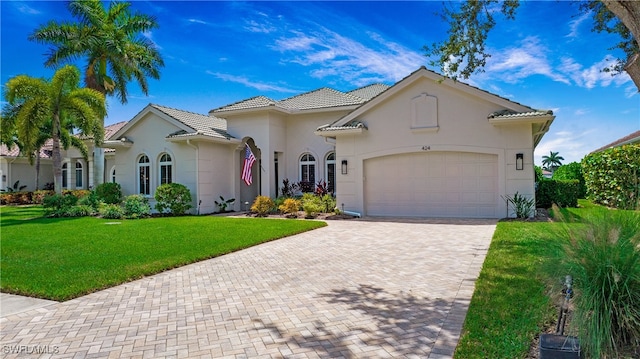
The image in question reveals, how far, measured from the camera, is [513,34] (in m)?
12.4

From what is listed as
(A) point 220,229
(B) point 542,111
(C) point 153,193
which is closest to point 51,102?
(C) point 153,193

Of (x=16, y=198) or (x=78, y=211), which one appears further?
(x=16, y=198)

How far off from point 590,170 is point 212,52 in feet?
63.1

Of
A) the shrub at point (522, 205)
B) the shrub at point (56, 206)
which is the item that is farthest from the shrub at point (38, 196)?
the shrub at point (522, 205)

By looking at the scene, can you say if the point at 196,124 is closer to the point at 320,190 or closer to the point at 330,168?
the point at 330,168

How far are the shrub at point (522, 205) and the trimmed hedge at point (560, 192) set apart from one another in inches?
193

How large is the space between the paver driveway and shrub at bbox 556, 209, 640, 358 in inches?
51.9

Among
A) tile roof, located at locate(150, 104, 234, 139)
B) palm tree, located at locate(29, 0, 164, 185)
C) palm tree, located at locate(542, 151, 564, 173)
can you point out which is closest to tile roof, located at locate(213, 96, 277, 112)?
tile roof, located at locate(150, 104, 234, 139)

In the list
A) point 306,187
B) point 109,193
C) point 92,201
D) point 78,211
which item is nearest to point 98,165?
point 109,193

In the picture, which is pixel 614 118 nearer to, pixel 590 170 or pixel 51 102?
pixel 590 170

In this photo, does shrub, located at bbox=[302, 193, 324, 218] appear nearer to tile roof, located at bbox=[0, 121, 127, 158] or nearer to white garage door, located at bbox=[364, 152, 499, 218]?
white garage door, located at bbox=[364, 152, 499, 218]

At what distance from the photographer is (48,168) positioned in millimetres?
33875

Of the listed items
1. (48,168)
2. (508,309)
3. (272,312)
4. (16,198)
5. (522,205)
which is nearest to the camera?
(508,309)

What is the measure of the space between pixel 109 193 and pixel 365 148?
47.6 ft
